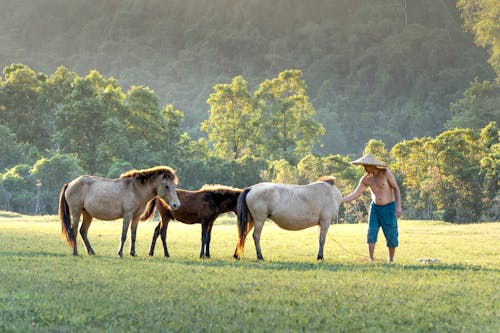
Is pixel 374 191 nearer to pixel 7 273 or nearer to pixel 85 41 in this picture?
pixel 7 273

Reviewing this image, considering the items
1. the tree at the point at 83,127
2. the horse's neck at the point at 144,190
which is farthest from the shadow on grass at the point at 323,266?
the tree at the point at 83,127

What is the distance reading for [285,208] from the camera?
1434 cm

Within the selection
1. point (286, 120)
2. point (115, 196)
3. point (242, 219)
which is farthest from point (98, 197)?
point (286, 120)

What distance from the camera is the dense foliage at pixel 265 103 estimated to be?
54.6 meters

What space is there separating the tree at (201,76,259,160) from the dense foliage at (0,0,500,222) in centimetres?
18

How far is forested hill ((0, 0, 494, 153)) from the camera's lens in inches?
4737

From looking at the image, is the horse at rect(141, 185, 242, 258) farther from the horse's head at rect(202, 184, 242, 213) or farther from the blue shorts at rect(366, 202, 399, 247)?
the blue shorts at rect(366, 202, 399, 247)

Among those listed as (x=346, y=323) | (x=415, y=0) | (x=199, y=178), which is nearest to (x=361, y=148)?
(x=199, y=178)

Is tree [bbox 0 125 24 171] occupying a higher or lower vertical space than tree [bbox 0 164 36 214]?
higher

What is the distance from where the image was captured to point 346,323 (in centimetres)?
762

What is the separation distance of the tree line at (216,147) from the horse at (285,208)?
37.0 m

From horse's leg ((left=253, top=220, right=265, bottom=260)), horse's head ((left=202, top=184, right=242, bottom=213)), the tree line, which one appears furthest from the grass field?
the tree line

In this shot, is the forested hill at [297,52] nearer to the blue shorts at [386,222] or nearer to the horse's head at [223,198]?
the horse's head at [223,198]

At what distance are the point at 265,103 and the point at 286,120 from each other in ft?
14.4
